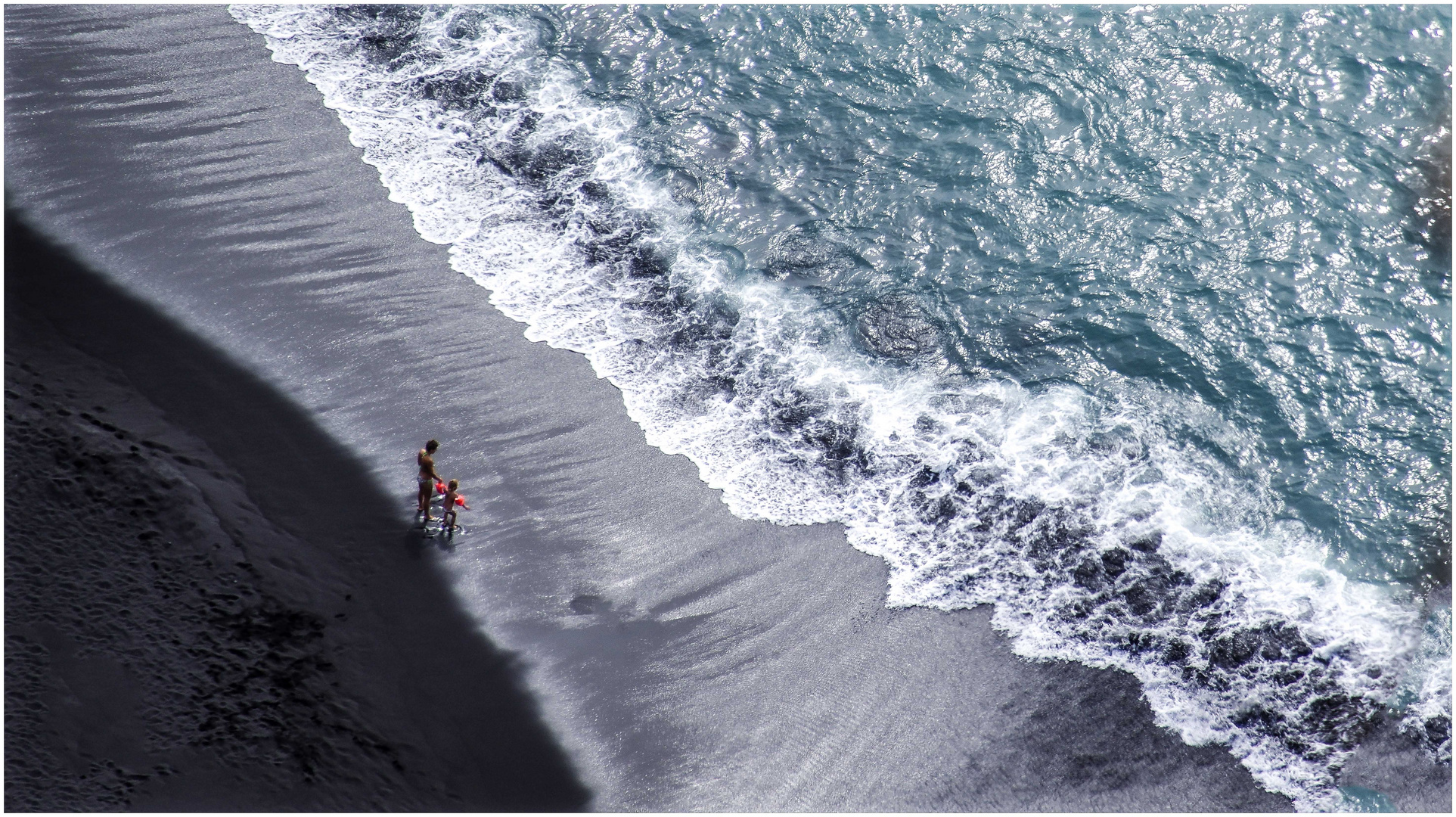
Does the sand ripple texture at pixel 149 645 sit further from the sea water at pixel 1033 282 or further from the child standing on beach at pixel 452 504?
the sea water at pixel 1033 282

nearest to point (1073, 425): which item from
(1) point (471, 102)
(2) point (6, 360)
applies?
(1) point (471, 102)

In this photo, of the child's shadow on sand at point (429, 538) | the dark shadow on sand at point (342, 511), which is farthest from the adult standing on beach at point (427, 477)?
the dark shadow on sand at point (342, 511)

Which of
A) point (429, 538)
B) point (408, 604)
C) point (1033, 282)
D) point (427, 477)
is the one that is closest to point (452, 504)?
point (427, 477)

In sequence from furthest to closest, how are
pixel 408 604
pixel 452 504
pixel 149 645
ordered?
pixel 452 504 < pixel 408 604 < pixel 149 645

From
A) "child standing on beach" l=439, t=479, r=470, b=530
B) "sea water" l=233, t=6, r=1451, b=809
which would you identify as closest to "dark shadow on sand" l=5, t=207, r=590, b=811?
"child standing on beach" l=439, t=479, r=470, b=530

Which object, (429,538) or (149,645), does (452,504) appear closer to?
(429,538)

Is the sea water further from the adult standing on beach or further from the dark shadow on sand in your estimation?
the dark shadow on sand
